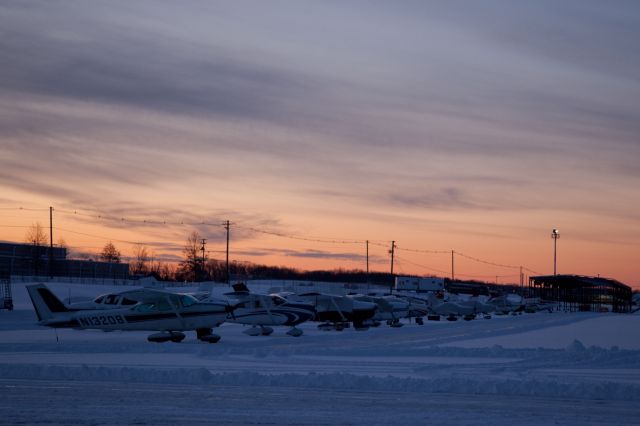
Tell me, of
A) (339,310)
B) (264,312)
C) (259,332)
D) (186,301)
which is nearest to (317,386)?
(186,301)

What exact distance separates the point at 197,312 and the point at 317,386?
42.5 ft

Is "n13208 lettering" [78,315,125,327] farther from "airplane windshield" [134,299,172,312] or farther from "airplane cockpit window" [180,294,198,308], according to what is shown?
"airplane cockpit window" [180,294,198,308]


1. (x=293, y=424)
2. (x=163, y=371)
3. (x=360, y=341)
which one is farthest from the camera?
(x=360, y=341)

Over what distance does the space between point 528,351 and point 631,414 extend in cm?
965

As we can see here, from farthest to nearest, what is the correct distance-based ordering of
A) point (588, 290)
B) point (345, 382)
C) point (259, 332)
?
1. point (588, 290)
2. point (259, 332)
3. point (345, 382)

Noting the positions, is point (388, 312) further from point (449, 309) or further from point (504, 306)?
point (504, 306)

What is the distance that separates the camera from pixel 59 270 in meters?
115

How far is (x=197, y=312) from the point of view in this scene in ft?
83.7

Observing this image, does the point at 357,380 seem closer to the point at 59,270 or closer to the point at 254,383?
the point at 254,383

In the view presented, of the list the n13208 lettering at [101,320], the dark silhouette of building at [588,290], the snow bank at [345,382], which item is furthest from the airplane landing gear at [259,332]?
the dark silhouette of building at [588,290]

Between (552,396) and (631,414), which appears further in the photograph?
(552,396)

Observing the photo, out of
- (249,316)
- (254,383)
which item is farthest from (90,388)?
(249,316)

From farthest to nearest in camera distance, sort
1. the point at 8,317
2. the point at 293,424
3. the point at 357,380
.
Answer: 1. the point at 8,317
2. the point at 357,380
3. the point at 293,424

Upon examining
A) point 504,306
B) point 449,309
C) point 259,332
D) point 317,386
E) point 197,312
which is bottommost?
point 504,306
